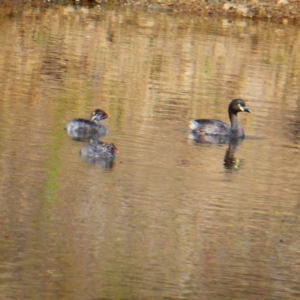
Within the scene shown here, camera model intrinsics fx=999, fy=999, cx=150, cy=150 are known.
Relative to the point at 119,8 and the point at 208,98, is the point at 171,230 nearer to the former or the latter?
the point at 208,98

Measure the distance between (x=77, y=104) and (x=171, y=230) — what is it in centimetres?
718

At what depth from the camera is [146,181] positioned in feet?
37.6

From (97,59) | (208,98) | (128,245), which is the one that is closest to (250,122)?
(208,98)

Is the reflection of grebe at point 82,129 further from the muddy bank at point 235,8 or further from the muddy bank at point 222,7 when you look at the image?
the muddy bank at point 235,8

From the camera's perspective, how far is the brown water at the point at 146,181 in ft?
27.3

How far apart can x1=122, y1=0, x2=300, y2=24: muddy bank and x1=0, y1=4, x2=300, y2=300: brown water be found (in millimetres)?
10536

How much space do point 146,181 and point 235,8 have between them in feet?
78.3

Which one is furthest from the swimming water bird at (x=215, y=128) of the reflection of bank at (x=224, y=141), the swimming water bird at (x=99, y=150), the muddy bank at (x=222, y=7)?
the muddy bank at (x=222, y=7)

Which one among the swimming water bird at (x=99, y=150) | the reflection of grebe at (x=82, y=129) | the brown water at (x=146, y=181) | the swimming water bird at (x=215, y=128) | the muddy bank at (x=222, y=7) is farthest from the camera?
the muddy bank at (x=222, y=7)

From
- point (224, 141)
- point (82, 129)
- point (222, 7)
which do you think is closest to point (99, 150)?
point (82, 129)

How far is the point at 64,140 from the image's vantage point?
13484 millimetres

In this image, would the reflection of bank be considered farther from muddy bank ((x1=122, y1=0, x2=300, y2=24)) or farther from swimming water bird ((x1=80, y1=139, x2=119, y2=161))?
muddy bank ((x1=122, y1=0, x2=300, y2=24))

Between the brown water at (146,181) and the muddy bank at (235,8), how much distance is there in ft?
34.6

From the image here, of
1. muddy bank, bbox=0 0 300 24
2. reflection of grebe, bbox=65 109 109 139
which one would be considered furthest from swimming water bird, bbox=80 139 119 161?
muddy bank, bbox=0 0 300 24
